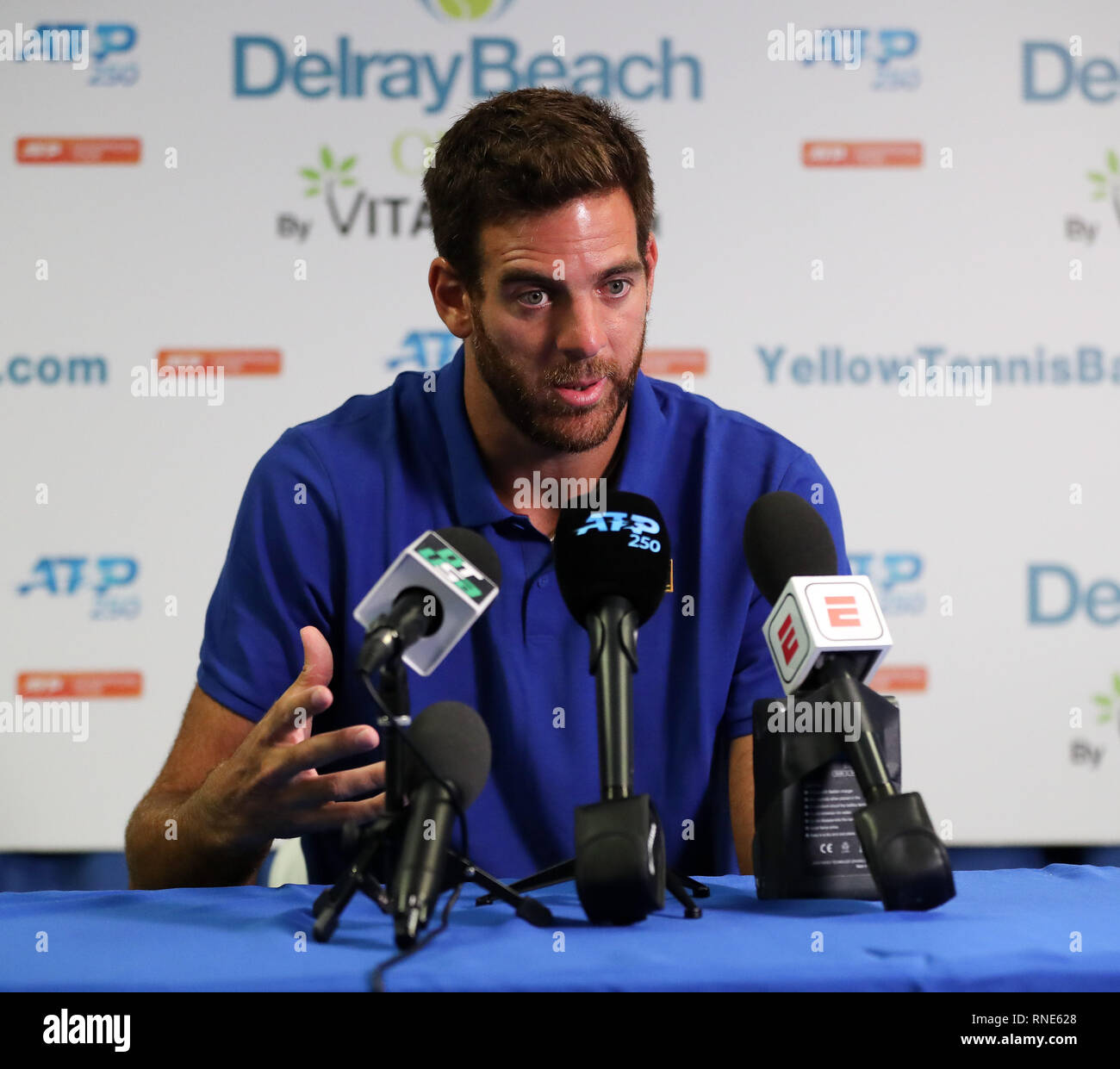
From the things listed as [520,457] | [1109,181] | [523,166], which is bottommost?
[520,457]

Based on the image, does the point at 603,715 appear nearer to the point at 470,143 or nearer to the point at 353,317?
the point at 470,143

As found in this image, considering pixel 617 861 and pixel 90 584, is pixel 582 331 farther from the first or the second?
pixel 90 584

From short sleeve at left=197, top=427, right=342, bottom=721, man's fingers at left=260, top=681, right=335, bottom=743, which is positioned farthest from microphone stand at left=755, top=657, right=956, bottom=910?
short sleeve at left=197, top=427, right=342, bottom=721

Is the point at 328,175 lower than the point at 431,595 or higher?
higher

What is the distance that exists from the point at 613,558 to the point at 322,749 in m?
0.26

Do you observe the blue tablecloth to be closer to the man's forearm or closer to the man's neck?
the man's forearm

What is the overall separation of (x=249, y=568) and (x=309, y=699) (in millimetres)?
560

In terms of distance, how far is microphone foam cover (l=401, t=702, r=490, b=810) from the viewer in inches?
31.4

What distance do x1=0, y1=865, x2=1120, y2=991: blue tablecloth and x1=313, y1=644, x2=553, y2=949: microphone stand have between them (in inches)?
0.7

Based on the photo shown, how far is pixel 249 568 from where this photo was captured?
1417 mm

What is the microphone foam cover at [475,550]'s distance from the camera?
0.85 metres

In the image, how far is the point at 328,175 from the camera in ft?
8.20

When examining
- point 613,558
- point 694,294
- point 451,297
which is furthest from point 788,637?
point 694,294
